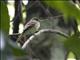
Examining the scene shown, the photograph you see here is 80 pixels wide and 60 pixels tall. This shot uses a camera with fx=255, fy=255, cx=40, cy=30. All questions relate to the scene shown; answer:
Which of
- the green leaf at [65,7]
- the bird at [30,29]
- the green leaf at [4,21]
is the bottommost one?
the bird at [30,29]

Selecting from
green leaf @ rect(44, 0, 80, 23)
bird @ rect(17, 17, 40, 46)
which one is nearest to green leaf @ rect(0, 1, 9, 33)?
green leaf @ rect(44, 0, 80, 23)

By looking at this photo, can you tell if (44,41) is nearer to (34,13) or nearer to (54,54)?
(54,54)

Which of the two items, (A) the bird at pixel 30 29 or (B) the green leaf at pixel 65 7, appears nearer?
(B) the green leaf at pixel 65 7

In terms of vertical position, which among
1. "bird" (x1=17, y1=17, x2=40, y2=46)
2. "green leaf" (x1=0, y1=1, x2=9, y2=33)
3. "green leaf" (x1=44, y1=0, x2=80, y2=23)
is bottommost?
"bird" (x1=17, y1=17, x2=40, y2=46)

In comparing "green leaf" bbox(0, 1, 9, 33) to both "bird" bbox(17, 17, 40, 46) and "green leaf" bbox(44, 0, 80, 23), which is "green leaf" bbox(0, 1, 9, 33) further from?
"bird" bbox(17, 17, 40, 46)

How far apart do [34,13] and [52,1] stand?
1.53m

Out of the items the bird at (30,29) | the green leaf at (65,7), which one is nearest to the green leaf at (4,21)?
the green leaf at (65,7)

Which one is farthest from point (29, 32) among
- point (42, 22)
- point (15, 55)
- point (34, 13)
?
point (15, 55)

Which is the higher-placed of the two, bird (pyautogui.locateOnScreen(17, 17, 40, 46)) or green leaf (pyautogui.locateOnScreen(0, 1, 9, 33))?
green leaf (pyautogui.locateOnScreen(0, 1, 9, 33))

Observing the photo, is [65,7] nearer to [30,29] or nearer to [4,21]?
[4,21]

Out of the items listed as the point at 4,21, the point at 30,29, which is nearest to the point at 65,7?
the point at 4,21

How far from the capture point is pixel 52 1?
0.24m

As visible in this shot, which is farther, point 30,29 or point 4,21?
point 30,29

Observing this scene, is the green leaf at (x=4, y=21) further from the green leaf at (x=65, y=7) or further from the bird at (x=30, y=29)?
the bird at (x=30, y=29)
